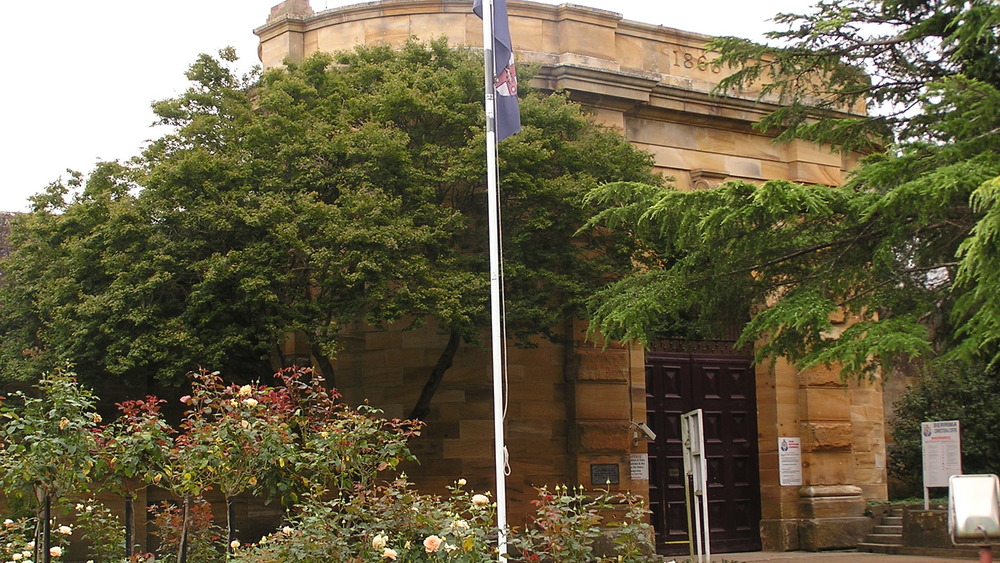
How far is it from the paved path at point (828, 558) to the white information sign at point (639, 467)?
4.73ft

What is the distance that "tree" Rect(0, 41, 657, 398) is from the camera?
15578mm

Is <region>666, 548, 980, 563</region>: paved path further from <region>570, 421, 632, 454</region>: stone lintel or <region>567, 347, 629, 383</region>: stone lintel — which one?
<region>567, 347, 629, 383</region>: stone lintel

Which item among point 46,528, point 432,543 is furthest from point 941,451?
point 46,528

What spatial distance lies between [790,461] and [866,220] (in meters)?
10.2

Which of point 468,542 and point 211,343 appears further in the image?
point 211,343

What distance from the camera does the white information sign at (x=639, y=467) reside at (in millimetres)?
19266

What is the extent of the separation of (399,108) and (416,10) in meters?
3.32

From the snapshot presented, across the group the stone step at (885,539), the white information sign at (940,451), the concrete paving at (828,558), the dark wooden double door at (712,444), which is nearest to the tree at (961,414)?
the stone step at (885,539)

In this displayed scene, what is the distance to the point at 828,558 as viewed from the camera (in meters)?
19.3

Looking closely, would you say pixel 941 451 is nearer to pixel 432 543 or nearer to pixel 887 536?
pixel 887 536

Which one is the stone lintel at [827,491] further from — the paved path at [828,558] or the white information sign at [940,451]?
the white information sign at [940,451]

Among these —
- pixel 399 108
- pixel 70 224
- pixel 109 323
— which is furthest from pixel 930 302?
pixel 70 224

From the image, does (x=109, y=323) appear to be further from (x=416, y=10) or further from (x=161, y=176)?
(x=416, y=10)

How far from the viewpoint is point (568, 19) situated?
19578 millimetres
